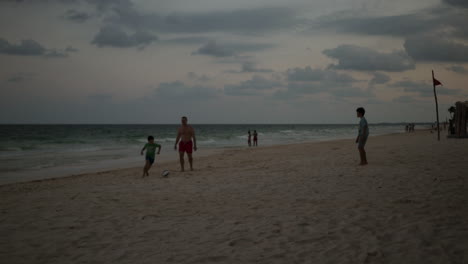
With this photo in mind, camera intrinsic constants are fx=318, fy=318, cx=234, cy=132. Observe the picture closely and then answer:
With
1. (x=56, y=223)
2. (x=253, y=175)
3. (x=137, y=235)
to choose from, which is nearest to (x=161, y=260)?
(x=137, y=235)

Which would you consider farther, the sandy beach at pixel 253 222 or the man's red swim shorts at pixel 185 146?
the man's red swim shorts at pixel 185 146

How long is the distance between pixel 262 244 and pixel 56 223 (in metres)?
3.11

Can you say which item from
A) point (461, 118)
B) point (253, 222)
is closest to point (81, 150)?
point (253, 222)

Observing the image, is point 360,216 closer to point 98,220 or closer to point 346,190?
point 346,190

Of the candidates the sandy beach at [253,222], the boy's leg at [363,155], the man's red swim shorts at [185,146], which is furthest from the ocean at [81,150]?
the boy's leg at [363,155]

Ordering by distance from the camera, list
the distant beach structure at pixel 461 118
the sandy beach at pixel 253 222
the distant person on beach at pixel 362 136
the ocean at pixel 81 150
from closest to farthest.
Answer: the sandy beach at pixel 253 222
the distant person on beach at pixel 362 136
the ocean at pixel 81 150
the distant beach structure at pixel 461 118

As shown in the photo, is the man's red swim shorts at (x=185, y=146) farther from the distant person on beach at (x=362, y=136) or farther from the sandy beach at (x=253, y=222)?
the distant person on beach at (x=362, y=136)

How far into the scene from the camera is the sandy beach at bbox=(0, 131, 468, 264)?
337cm

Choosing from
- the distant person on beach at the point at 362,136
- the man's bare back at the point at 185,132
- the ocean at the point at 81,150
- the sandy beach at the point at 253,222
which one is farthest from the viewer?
the ocean at the point at 81,150

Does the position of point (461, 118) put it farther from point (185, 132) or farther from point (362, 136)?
point (185, 132)

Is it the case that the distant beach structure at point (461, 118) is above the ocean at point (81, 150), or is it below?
above

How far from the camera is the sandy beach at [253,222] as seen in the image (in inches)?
132

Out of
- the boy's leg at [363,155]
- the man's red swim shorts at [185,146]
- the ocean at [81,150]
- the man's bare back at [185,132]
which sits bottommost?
the ocean at [81,150]

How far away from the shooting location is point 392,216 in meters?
4.29
